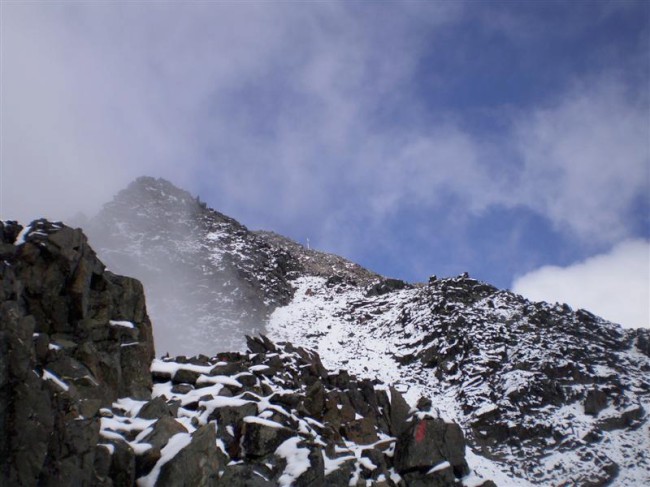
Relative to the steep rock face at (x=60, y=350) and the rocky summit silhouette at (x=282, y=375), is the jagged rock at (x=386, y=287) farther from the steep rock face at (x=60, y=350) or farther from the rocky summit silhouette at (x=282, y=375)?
the steep rock face at (x=60, y=350)

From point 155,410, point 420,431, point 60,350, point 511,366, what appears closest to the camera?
point 60,350

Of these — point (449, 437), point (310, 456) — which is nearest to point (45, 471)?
point (310, 456)

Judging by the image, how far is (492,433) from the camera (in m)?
29.2

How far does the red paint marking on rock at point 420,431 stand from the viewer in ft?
59.2

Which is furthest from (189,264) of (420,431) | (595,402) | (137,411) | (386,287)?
(595,402)

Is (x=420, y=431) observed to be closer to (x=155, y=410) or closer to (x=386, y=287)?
(x=155, y=410)

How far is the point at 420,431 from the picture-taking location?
18.2 meters

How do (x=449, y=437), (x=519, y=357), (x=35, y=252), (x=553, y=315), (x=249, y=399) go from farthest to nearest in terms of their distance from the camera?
(x=553, y=315) → (x=519, y=357) → (x=449, y=437) → (x=249, y=399) → (x=35, y=252)

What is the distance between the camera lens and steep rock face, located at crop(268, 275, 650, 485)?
2683 centimetres

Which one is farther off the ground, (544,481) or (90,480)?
(544,481)

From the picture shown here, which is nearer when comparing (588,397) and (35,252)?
(35,252)

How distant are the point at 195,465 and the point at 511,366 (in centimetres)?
2814

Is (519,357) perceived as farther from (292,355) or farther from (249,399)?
(249,399)

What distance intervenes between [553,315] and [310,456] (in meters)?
33.3
